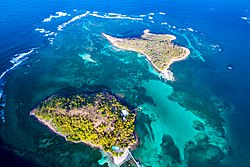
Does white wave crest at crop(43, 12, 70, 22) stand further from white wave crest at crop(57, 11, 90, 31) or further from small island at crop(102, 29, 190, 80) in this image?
small island at crop(102, 29, 190, 80)

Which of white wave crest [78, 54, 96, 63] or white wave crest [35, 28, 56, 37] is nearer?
white wave crest [78, 54, 96, 63]

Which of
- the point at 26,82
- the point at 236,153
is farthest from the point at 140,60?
the point at 236,153

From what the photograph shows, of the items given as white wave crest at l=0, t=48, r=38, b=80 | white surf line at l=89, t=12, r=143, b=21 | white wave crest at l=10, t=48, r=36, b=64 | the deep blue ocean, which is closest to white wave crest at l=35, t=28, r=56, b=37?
the deep blue ocean

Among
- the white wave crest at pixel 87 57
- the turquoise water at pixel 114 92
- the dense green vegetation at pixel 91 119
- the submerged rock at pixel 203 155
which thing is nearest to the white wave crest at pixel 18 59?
the turquoise water at pixel 114 92

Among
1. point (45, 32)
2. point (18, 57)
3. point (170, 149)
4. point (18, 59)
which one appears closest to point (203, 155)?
point (170, 149)

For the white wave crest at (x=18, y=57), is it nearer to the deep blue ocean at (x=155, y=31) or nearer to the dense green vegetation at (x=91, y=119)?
the deep blue ocean at (x=155, y=31)

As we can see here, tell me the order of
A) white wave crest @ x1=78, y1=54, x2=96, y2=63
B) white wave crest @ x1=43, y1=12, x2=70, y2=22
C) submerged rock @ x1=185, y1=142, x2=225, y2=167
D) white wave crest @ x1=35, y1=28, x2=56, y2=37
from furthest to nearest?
1. white wave crest @ x1=43, y1=12, x2=70, y2=22
2. white wave crest @ x1=35, y1=28, x2=56, y2=37
3. white wave crest @ x1=78, y1=54, x2=96, y2=63
4. submerged rock @ x1=185, y1=142, x2=225, y2=167

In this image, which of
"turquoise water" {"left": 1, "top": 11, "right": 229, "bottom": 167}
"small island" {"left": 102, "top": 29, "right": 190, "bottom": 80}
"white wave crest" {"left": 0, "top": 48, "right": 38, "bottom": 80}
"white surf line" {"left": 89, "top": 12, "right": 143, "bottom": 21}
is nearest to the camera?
"turquoise water" {"left": 1, "top": 11, "right": 229, "bottom": 167}
